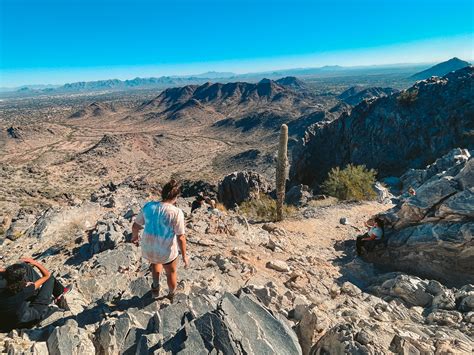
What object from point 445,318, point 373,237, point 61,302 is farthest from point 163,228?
point 373,237

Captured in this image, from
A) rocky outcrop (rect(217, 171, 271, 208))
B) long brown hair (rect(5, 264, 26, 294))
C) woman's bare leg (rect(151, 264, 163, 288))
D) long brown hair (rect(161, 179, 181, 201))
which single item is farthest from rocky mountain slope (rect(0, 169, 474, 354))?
rocky outcrop (rect(217, 171, 271, 208))

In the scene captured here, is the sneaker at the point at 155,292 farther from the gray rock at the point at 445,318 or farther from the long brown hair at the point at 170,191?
the gray rock at the point at 445,318

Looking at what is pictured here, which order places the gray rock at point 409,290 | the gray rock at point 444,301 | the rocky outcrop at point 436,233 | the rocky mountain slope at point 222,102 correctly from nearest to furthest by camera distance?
the gray rock at point 444,301 < the gray rock at point 409,290 < the rocky outcrop at point 436,233 < the rocky mountain slope at point 222,102

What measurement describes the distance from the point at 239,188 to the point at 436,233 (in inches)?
676

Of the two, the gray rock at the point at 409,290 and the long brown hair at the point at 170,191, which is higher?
the long brown hair at the point at 170,191

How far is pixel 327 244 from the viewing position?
11156 millimetres

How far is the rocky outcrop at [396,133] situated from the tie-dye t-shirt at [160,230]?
27.3 meters

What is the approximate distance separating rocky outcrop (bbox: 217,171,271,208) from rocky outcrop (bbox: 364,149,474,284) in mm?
14835

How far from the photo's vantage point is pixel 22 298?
4.23 metres

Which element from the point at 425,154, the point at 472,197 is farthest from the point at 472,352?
the point at 425,154

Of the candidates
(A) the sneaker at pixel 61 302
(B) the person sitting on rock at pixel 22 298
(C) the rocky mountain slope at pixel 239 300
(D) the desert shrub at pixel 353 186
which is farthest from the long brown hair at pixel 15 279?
(D) the desert shrub at pixel 353 186

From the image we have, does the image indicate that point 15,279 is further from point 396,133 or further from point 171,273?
point 396,133

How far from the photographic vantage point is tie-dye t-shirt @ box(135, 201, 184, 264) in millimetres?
4613

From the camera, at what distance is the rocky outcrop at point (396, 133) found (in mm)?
29125
